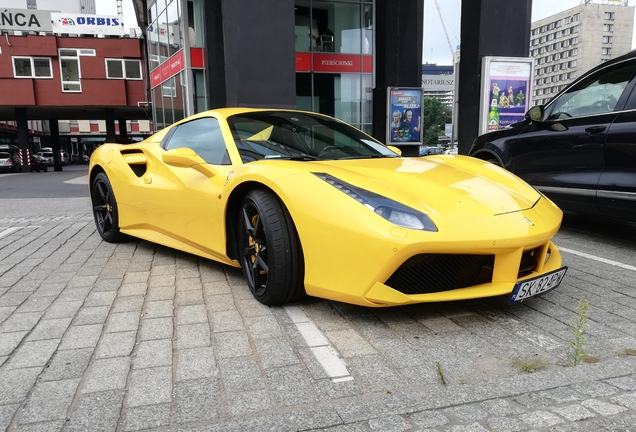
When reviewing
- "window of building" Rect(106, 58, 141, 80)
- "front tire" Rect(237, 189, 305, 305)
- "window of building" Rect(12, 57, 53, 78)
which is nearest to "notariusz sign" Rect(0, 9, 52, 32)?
"window of building" Rect(12, 57, 53, 78)

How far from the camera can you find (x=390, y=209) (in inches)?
96.7

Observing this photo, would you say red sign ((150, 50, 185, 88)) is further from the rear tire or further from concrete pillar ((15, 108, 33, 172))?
concrete pillar ((15, 108, 33, 172))

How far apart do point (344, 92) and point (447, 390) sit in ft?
53.2

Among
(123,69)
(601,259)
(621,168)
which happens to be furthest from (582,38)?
(601,259)

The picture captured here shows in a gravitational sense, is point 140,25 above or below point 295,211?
above


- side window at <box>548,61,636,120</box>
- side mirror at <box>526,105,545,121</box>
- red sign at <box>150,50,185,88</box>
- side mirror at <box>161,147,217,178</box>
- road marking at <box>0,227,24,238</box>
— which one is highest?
red sign at <box>150,50,185,88</box>

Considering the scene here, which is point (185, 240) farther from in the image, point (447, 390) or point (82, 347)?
point (447, 390)

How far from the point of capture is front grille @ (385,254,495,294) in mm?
2412

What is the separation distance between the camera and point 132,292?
3369 millimetres

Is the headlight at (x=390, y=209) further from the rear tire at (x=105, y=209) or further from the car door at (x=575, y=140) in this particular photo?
the rear tire at (x=105, y=209)

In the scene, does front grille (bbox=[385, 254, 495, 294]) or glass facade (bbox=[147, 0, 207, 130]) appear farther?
glass facade (bbox=[147, 0, 207, 130])

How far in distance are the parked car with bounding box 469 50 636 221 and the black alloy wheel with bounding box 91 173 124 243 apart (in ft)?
14.0

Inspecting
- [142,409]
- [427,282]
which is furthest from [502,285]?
[142,409]

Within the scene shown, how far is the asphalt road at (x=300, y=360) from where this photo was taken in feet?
5.75
